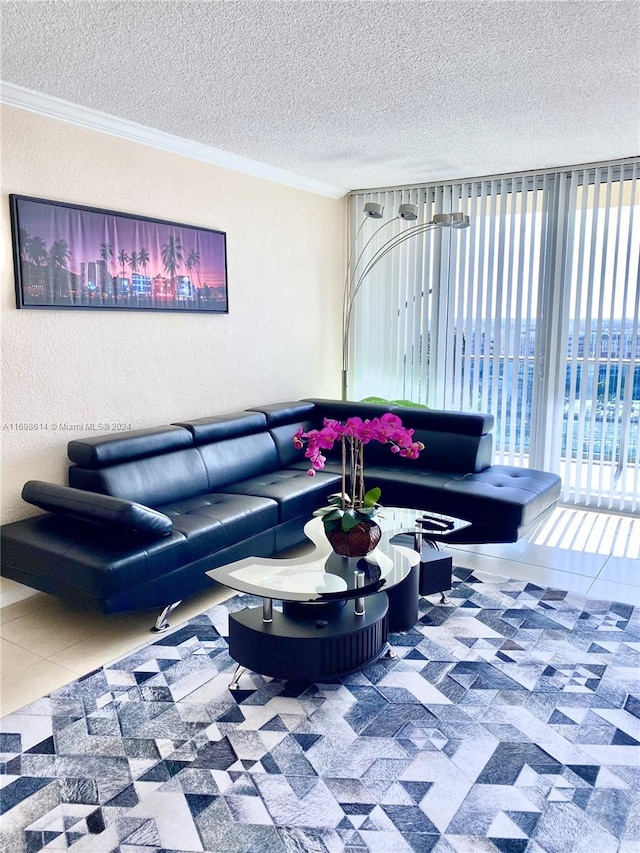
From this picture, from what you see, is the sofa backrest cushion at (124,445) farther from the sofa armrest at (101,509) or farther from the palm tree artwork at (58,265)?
the palm tree artwork at (58,265)

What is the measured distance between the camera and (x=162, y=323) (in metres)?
4.21

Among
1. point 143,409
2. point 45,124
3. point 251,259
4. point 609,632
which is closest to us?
point 609,632

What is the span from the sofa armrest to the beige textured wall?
0.30 meters

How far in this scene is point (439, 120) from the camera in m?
3.72

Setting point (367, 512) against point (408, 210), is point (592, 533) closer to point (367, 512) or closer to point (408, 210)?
point (367, 512)

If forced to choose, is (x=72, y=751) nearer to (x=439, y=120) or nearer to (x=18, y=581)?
(x=18, y=581)

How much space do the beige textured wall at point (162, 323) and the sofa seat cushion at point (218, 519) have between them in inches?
28.8

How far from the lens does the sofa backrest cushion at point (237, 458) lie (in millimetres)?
4105

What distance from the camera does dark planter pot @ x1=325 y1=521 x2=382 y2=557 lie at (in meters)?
2.73

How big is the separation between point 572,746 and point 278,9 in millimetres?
2836

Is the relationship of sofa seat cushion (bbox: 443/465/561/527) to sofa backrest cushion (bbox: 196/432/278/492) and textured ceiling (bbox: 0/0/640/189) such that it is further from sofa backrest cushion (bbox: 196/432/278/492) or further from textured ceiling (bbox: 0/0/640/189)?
textured ceiling (bbox: 0/0/640/189)

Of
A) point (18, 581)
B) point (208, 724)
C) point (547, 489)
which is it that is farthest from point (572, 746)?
point (18, 581)

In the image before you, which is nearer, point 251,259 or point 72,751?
point 72,751

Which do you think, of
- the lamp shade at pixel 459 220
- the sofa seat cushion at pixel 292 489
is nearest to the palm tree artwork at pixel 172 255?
the sofa seat cushion at pixel 292 489
